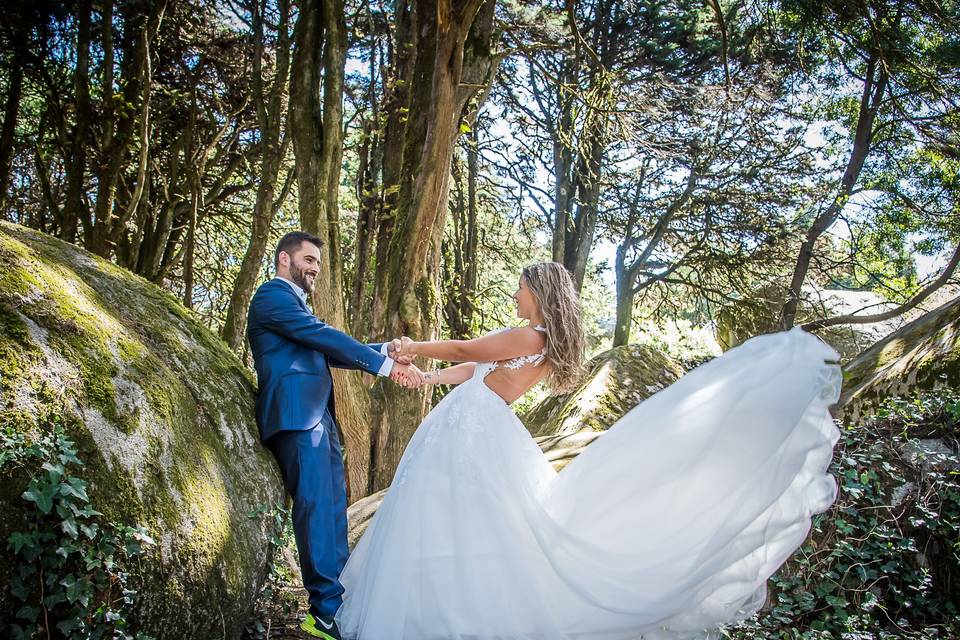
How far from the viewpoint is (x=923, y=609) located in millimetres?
4371

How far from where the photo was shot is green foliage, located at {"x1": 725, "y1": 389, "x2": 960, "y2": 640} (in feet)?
14.0

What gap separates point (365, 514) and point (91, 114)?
723 cm

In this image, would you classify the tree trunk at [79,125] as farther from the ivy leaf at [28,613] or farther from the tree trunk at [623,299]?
the tree trunk at [623,299]

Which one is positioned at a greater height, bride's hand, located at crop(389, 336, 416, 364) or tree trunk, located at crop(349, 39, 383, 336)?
tree trunk, located at crop(349, 39, 383, 336)

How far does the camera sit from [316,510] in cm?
398

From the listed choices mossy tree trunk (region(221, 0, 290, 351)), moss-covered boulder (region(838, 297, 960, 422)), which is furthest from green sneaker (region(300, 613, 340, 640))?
mossy tree trunk (region(221, 0, 290, 351))

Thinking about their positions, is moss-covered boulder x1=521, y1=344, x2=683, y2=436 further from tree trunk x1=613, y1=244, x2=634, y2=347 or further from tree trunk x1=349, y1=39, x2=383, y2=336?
tree trunk x1=613, y1=244, x2=634, y2=347

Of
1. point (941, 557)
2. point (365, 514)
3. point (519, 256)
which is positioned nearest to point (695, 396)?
point (941, 557)

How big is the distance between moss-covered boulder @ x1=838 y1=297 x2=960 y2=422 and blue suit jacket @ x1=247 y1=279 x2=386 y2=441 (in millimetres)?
3636

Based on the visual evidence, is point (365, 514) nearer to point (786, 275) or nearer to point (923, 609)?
point (923, 609)

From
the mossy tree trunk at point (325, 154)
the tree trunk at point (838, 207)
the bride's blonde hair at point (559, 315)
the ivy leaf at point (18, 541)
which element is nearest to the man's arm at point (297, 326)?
the bride's blonde hair at point (559, 315)

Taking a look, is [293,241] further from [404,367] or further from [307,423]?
[307,423]

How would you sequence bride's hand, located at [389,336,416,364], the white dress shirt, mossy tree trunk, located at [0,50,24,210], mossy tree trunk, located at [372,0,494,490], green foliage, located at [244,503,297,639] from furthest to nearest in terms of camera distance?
mossy tree trunk, located at [0,50,24,210], mossy tree trunk, located at [372,0,494,490], bride's hand, located at [389,336,416,364], the white dress shirt, green foliage, located at [244,503,297,639]

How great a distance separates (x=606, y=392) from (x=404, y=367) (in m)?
4.02
